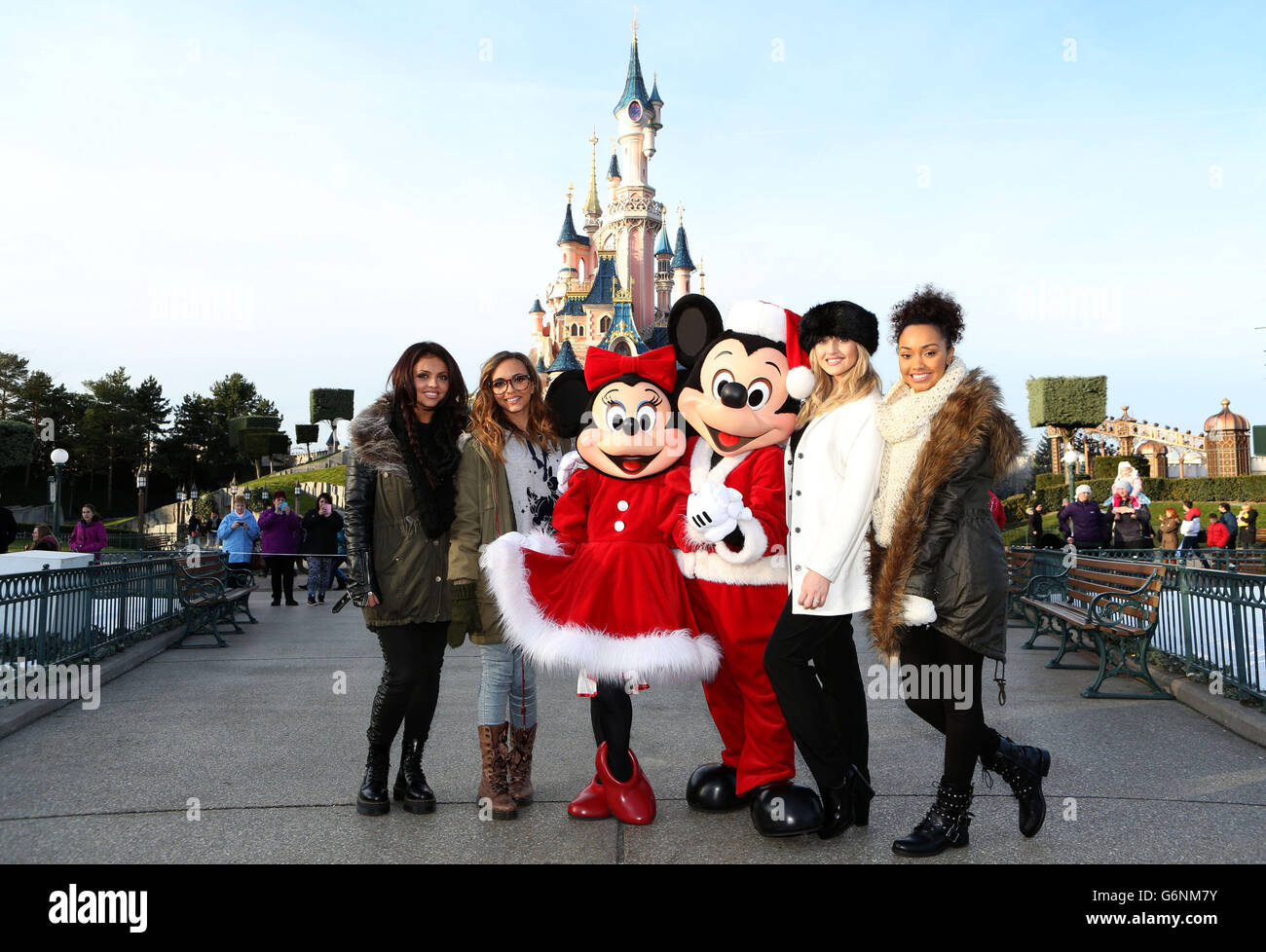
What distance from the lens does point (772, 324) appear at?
13.8 feet

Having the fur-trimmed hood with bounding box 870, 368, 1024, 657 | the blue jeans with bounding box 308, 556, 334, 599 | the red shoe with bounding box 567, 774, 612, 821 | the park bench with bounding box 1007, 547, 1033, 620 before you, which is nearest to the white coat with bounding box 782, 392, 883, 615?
the fur-trimmed hood with bounding box 870, 368, 1024, 657

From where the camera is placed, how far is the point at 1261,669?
20.8 ft

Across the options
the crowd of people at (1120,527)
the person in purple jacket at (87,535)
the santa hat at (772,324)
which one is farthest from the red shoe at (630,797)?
the person in purple jacket at (87,535)

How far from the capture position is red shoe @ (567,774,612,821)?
395cm

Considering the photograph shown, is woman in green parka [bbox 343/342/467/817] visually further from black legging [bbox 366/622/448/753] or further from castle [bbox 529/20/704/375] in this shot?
castle [bbox 529/20/704/375]

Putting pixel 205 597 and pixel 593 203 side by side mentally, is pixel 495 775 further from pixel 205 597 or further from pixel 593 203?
pixel 593 203

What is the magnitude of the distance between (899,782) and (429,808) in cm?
232

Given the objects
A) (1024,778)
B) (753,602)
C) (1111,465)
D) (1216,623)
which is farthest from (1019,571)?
(1111,465)

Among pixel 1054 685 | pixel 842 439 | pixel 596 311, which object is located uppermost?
pixel 596 311

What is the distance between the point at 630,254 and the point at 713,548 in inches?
2496

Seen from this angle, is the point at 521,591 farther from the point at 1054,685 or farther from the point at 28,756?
the point at 1054,685

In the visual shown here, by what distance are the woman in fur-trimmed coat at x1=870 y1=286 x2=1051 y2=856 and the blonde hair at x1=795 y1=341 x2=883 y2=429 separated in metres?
0.22

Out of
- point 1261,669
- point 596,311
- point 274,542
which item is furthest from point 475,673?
point 596,311
